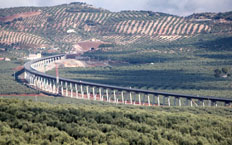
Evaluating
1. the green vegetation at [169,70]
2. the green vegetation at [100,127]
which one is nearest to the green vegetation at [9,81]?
the green vegetation at [169,70]

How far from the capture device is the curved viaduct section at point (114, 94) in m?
97.5

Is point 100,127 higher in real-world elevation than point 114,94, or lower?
higher

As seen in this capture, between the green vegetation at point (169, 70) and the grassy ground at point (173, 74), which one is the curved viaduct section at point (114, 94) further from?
the grassy ground at point (173, 74)

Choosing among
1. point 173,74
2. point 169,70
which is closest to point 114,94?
point 173,74

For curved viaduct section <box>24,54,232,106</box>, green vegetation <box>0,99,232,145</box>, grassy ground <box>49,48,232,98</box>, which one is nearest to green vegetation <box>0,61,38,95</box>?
curved viaduct section <box>24,54,232,106</box>

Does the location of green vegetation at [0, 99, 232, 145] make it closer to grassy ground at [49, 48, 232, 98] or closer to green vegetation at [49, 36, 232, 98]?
green vegetation at [49, 36, 232, 98]

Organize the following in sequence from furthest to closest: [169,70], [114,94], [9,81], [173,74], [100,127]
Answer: [169,70]
[173,74]
[9,81]
[114,94]
[100,127]

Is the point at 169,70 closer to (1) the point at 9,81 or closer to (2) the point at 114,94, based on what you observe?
(2) the point at 114,94

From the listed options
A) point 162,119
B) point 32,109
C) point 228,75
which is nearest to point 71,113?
point 32,109

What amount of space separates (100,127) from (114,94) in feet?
207

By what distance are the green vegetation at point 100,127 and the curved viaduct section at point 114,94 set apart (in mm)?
40894

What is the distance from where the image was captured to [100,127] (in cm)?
4594

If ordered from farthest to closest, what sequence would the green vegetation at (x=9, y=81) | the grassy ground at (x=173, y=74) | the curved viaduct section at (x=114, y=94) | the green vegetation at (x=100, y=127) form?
1. the grassy ground at (x=173, y=74)
2. the green vegetation at (x=9, y=81)
3. the curved viaduct section at (x=114, y=94)
4. the green vegetation at (x=100, y=127)

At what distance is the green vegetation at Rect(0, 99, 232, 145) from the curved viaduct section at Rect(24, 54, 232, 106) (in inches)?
1610
